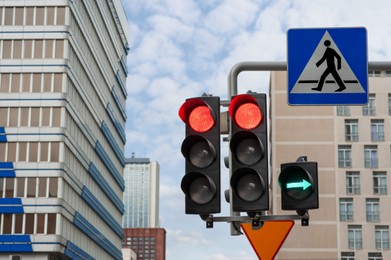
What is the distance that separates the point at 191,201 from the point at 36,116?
60.1 m

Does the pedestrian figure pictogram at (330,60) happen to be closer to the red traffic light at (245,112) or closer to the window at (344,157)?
the red traffic light at (245,112)

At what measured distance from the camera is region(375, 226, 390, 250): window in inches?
2675

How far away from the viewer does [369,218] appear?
6881 centimetres

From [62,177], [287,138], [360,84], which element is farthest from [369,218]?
[360,84]

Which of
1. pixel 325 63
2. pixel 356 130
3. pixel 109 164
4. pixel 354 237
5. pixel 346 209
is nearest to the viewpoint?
pixel 325 63

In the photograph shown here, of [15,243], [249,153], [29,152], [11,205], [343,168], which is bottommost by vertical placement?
[249,153]

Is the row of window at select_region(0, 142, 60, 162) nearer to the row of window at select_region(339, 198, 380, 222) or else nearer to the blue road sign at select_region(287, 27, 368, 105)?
the row of window at select_region(339, 198, 380, 222)

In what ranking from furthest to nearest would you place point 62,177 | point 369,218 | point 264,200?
1. point 369,218
2. point 62,177
3. point 264,200

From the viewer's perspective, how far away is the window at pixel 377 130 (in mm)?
70688

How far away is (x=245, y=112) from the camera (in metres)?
6.91

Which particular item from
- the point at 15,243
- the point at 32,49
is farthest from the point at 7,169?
the point at 32,49

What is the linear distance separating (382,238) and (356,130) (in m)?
9.64

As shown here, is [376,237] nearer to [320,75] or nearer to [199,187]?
[320,75]

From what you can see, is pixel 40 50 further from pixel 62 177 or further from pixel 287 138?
pixel 287 138
